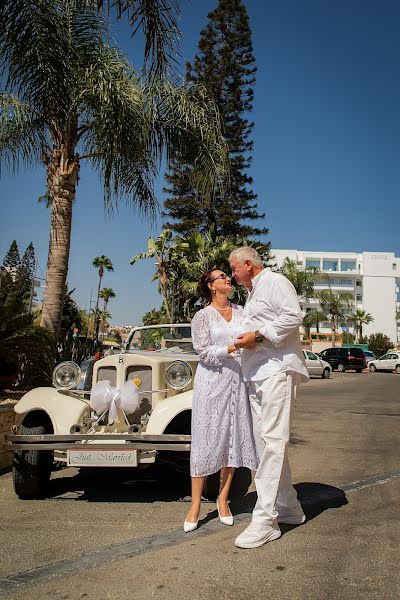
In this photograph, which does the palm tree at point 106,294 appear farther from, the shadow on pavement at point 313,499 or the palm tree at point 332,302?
the shadow on pavement at point 313,499

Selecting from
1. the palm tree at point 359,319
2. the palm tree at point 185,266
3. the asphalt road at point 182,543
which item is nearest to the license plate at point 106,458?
the asphalt road at point 182,543

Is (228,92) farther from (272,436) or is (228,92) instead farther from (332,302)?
(332,302)

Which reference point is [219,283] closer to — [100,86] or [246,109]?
[100,86]

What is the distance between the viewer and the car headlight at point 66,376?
5.31 meters

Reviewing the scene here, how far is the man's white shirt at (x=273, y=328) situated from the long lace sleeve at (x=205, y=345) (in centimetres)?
18

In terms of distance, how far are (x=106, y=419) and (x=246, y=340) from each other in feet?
6.91

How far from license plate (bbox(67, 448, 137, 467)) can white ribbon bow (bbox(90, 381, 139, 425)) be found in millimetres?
557

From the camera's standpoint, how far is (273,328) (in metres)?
3.61

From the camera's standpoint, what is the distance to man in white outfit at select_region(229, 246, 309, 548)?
3527mm

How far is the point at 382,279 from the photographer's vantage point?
9569 centimetres

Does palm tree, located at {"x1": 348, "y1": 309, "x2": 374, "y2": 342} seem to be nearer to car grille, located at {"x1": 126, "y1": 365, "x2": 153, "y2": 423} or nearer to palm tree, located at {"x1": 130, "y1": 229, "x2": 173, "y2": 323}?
palm tree, located at {"x1": 130, "y1": 229, "x2": 173, "y2": 323}

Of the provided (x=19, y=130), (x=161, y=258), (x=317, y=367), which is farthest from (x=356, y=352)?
(x=19, y=130)

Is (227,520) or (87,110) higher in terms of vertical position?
(87,110)

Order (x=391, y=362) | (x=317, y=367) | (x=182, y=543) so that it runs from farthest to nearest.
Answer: (x=391, y=362)
(x=317, y=367)
(x=182, y=543)
